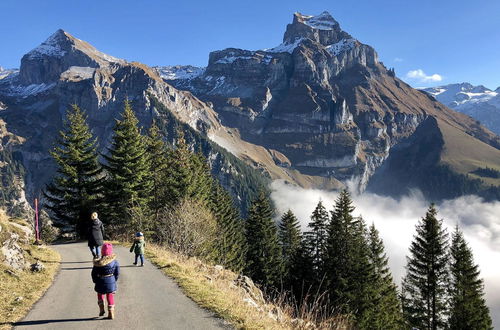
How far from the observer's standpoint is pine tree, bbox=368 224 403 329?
3728 cm

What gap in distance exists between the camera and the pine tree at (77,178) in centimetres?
3331

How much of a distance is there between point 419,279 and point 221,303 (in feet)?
109

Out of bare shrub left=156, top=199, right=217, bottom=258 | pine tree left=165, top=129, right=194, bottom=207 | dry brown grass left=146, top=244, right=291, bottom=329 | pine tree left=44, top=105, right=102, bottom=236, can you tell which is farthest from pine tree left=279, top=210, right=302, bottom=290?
dry brown grass left=146, top=244, right=291, bottom=329

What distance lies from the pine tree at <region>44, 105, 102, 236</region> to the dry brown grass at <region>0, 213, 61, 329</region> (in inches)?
690

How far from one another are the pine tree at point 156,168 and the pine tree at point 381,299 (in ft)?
85.7

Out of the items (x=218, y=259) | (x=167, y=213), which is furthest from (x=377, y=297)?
(x=167, y=213)

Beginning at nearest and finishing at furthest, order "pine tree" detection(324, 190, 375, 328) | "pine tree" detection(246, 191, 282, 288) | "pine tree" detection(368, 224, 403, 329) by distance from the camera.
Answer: "pine tree" detection(368, 224, 403, 329)
"pine tree" detection(324, 190, 375, 328)
"pine tree" detection(246, 191, 282, 288)

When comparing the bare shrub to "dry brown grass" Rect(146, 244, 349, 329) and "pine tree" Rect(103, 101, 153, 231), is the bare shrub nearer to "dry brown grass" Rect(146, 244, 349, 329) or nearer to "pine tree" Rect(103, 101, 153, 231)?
"pine tree" Rect(103, 101, 153, 231)

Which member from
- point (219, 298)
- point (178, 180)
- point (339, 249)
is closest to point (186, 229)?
point (178, 180)

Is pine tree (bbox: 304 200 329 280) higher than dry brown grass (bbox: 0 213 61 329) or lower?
lower

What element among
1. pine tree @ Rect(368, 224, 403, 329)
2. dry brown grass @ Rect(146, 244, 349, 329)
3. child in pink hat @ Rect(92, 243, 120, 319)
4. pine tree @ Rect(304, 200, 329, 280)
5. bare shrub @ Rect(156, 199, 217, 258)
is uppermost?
child in pink hat @ Rect(92, 243, 120, 319)

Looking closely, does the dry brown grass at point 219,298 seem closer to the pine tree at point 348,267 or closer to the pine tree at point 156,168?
the pine tree at point 156,168

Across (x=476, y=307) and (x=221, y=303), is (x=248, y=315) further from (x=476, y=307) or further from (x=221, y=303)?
(x=476, y=307)

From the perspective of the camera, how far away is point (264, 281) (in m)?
55.8
